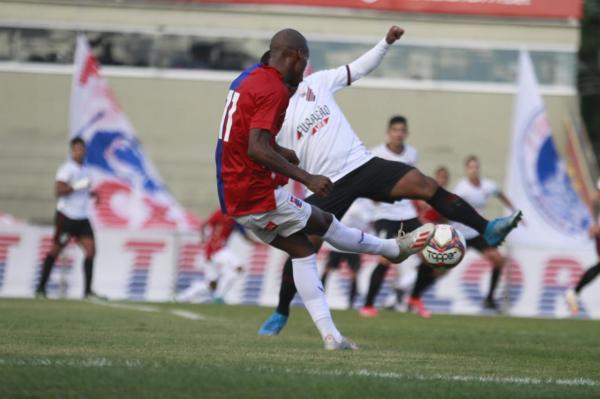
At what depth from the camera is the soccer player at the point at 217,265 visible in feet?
57.7

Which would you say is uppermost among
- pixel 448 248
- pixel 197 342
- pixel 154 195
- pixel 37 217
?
pixel 448 248

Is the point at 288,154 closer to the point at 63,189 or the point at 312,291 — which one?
the point at 312,291

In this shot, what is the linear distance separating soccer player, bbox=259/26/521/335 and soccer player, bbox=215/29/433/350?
40.7 inches

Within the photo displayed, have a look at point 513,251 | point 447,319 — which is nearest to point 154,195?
point 513,251

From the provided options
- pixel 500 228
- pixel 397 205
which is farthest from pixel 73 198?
pixel 500 228

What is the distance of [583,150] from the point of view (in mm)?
30391

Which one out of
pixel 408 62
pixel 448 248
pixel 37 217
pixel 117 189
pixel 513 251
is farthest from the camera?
pixel 408 62

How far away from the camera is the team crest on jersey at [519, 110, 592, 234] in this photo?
20812mm

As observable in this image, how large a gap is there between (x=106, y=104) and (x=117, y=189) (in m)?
1.51

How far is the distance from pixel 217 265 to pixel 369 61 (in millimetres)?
8601

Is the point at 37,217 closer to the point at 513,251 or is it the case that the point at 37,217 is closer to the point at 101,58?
the point at 101,58

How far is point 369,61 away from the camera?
9.51 m

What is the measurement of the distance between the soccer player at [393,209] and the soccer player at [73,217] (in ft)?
13.9

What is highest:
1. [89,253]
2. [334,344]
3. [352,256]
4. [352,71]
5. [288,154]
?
[352,71]
